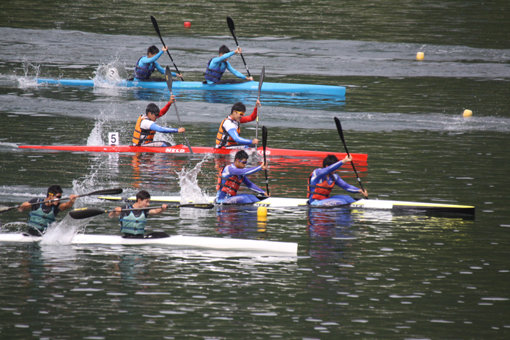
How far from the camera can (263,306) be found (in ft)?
41.7

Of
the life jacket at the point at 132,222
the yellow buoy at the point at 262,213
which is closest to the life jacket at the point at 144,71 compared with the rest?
the yellow buoy at the point at 262,213

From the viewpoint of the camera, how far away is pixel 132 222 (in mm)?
15281

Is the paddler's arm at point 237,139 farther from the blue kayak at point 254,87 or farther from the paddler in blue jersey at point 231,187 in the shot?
the blue kayak at point 254,87

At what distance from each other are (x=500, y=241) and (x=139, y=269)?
6.23 meters

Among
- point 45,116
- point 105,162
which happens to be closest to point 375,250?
point 105,162

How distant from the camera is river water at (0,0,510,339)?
490 inches

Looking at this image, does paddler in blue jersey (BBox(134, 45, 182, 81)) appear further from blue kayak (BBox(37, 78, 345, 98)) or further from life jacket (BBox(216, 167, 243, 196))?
life jacket (BBox(216, 167, 243, 196))

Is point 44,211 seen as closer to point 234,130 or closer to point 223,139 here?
point 234,130

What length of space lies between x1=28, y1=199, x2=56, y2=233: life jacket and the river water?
0.24m

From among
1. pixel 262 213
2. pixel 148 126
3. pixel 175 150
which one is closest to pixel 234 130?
pixel 175 150

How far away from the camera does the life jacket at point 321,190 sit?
17547mm

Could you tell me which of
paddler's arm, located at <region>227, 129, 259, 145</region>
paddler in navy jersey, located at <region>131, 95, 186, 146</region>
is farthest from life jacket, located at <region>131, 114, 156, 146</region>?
paddler's arm, located at <region>227, 129, 259, 145</region>

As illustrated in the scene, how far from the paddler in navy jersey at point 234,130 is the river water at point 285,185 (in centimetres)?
47

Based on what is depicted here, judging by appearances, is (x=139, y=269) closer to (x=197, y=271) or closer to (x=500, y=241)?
(x=197, y=271)
